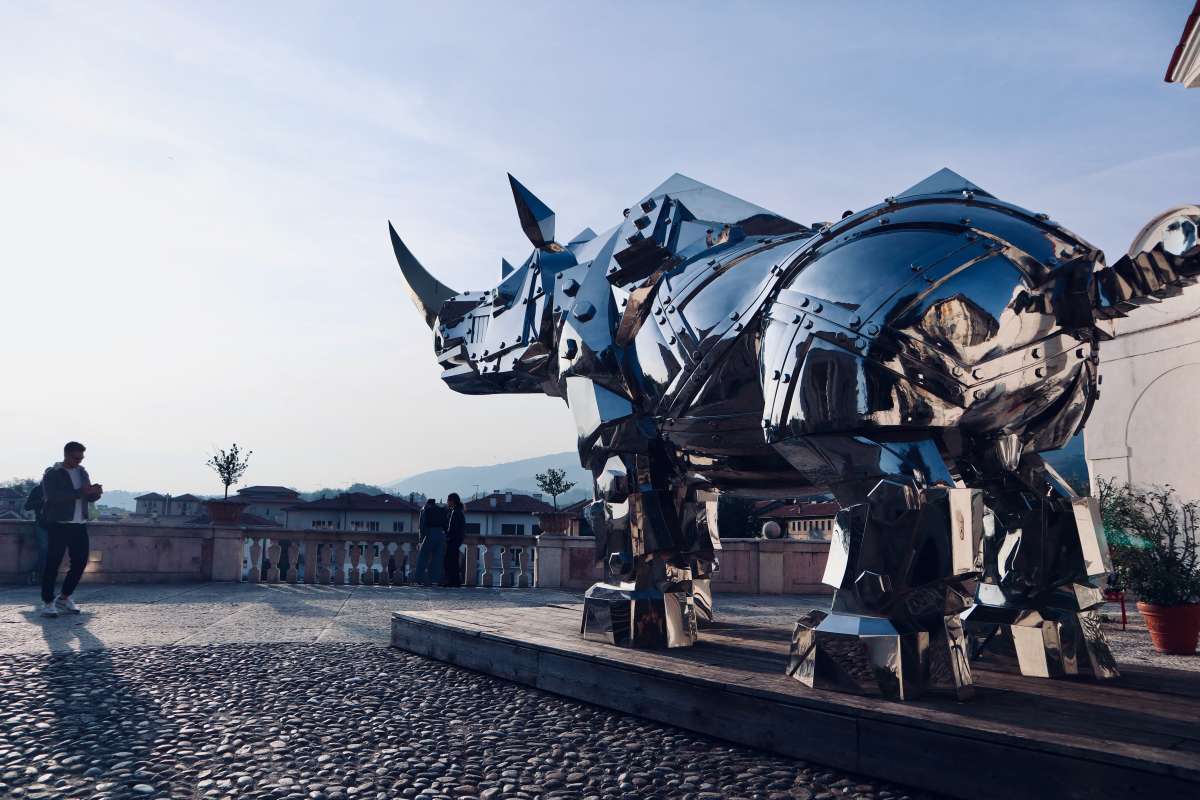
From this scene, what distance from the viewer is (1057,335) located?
11.2ft

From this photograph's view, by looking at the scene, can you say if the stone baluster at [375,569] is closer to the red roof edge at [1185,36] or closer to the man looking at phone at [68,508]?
the man looking at phone at [68,508]

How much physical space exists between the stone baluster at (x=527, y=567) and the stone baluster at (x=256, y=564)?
447cm

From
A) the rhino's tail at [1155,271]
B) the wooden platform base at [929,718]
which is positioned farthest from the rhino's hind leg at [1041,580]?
the rhino's tail at [1155,271]

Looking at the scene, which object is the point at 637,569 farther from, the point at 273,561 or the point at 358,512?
the point at 358,512

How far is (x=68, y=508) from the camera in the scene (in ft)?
26.4

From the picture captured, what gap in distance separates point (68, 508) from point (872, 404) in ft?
25.8

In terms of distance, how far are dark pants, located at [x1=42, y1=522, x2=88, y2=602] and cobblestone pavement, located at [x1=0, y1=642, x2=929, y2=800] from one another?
10.8 ft

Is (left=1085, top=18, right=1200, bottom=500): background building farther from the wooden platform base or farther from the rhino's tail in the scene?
the rhino's tail

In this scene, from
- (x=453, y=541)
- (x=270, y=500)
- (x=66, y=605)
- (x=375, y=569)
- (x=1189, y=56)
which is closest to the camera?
(x=66, y=605)

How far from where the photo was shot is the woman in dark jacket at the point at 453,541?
1402cm

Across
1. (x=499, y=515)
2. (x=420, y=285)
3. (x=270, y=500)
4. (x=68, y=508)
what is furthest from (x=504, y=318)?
(x=270, y=500)

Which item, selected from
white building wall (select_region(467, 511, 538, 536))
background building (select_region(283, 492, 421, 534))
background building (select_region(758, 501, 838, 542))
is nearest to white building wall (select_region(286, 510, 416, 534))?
background building (select_region(283, 492, 421, 534))

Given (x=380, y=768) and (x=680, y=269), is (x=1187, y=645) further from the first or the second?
(x=380, y=768)

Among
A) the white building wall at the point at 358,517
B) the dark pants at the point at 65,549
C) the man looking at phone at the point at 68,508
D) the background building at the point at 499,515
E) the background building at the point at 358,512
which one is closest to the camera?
the man looking at phone at the point at 68,508
